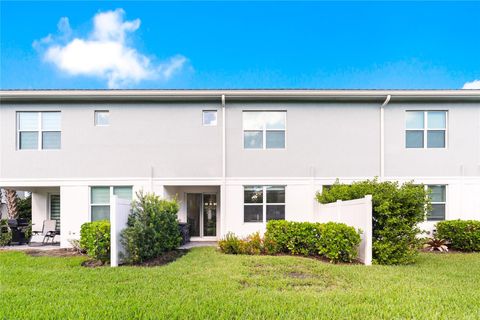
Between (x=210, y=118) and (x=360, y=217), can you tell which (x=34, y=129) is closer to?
(x=210, y=118)

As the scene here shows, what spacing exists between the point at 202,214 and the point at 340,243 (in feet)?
24.5

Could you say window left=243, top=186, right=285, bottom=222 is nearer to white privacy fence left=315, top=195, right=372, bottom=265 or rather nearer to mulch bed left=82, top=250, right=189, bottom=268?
white privacy fence left=315, top=195, right=372, bottom=265

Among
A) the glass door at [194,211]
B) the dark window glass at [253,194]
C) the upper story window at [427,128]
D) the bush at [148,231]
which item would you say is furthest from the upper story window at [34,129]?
the upper story window at [427,128]

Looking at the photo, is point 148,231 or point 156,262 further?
point 148,231

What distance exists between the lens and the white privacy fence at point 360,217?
29.2 feet

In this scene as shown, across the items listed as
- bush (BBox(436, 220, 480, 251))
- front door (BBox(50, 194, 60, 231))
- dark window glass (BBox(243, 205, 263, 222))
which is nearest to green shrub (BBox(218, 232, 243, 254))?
dark window glass (BBox(243, 205, 263, 222))

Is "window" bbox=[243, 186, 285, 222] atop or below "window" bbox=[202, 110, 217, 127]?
below

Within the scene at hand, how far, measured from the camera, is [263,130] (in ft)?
42.6

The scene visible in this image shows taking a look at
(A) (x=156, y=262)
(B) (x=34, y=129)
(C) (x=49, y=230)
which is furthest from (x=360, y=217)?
(B) (x=34, y=129)

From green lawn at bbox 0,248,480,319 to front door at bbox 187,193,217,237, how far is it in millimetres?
6065

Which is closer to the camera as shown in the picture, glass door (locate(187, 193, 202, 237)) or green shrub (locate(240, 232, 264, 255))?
green shrub (locate(240, 232, 264, 255))

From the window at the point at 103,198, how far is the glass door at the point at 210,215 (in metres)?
3.54

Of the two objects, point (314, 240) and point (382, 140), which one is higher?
point (382, 140)

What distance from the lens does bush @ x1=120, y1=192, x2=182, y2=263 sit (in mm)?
8828
